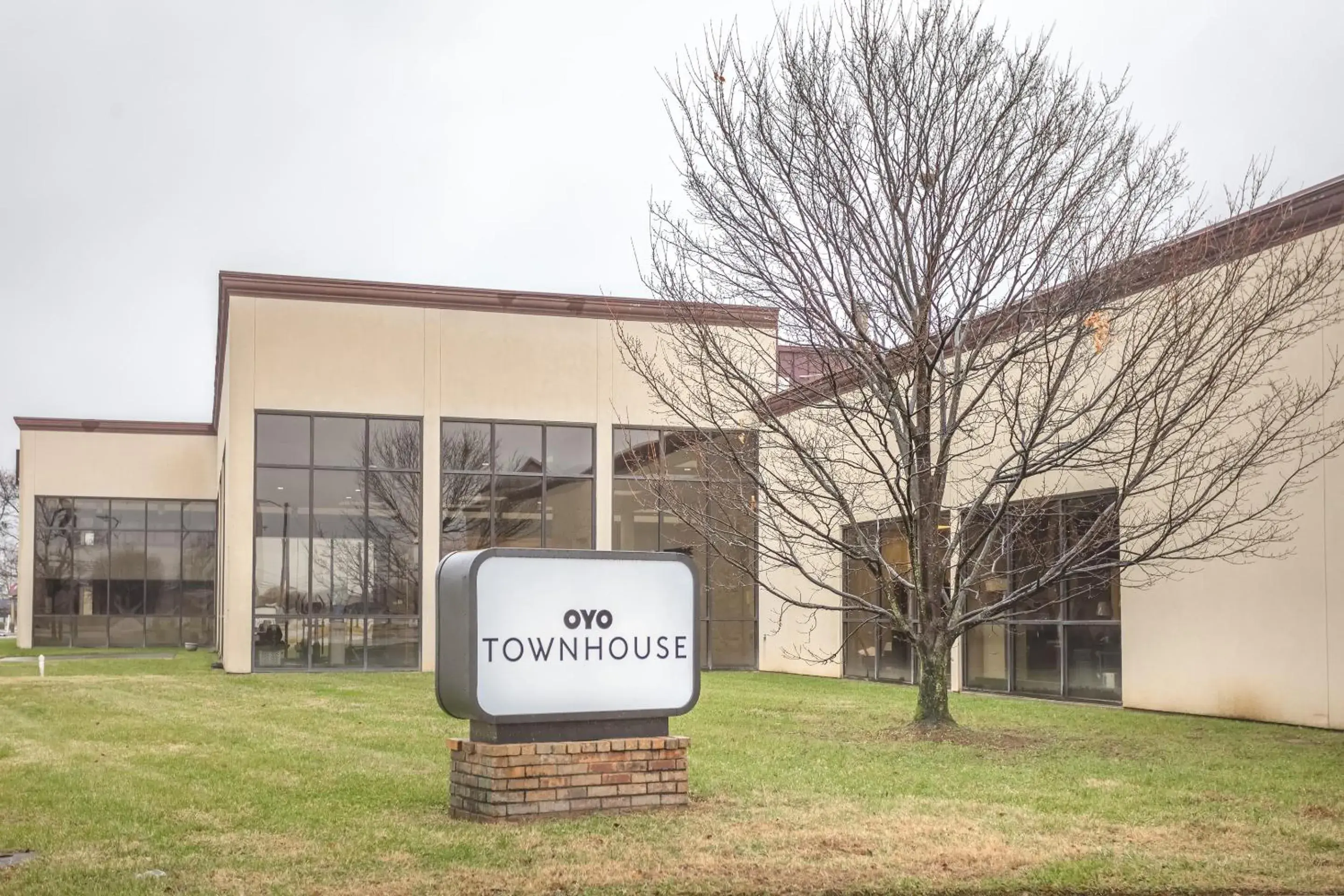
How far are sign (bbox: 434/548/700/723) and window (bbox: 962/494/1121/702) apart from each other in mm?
10395

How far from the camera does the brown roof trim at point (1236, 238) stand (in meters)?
16.7

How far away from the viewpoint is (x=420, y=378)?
32125mm

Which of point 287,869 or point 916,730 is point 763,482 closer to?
point 916,730

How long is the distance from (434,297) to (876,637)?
12544 millimetres

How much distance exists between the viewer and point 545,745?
→ 10305 mm

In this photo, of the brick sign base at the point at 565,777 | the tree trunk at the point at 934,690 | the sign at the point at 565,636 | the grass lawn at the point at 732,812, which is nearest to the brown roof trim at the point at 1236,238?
the tree trunk at the point at 934,690

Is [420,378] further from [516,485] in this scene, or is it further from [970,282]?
[970,282]

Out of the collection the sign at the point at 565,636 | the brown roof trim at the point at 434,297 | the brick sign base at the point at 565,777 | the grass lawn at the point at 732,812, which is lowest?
the grass lawn at the point at 732,812

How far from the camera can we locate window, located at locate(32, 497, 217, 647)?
164ft

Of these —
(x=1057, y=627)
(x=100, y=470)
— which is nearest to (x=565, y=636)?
(x=1057, y=627)

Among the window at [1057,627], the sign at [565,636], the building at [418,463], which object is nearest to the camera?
the sign at [565,636]

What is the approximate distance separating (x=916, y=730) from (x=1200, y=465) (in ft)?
18.9

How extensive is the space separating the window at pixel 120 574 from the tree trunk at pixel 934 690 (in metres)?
39.0

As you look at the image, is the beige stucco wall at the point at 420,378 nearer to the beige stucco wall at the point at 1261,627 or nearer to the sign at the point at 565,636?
the beige stucco wall at the point at 1261,627
